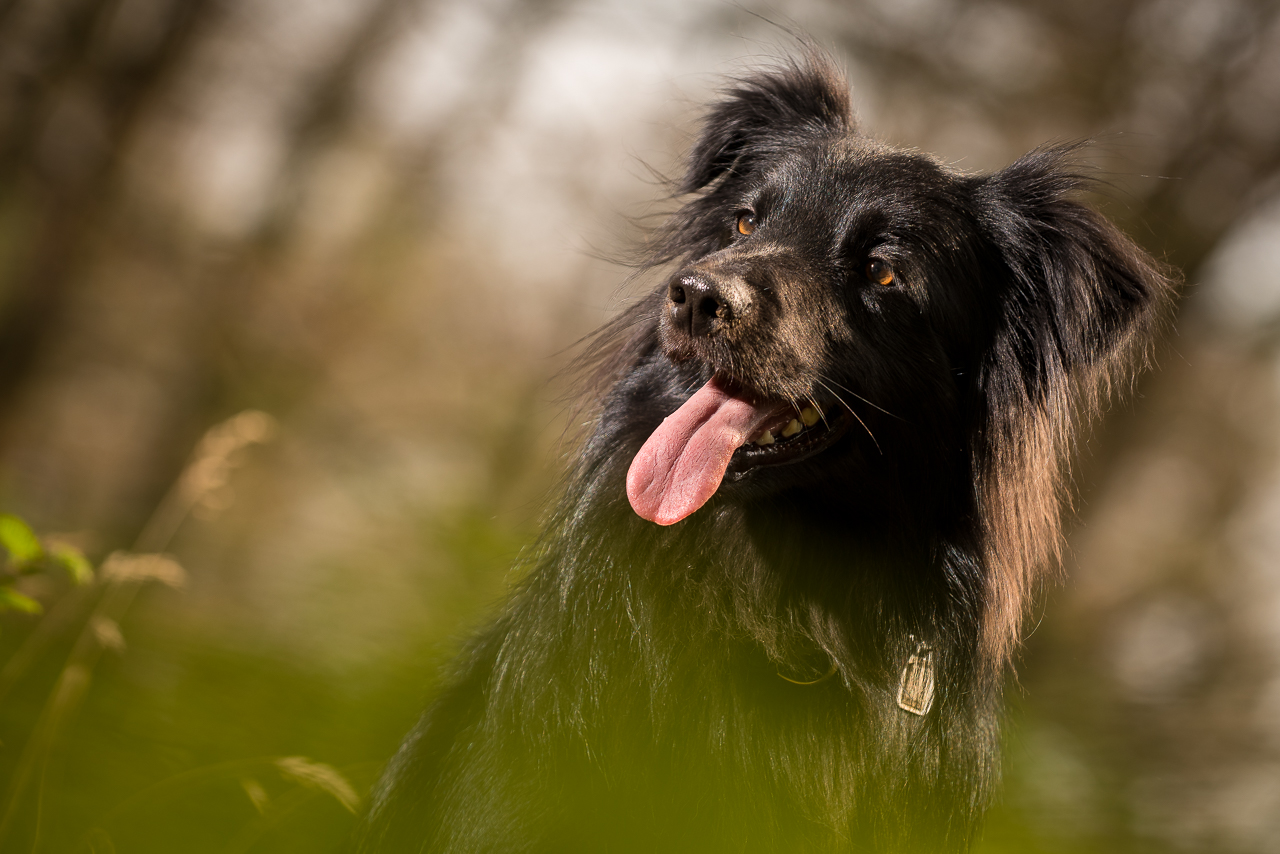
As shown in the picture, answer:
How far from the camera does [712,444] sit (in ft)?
8.19

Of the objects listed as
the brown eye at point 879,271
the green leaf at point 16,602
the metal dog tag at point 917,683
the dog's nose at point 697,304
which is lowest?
the green leaf at point 16,602

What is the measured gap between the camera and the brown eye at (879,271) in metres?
2.70

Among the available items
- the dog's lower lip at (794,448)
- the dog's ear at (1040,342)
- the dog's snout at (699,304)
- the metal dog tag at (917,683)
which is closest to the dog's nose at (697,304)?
the dog's snout at (699,304)

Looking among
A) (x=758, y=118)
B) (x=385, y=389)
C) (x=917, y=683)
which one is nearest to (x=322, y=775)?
(x=917, y=683)

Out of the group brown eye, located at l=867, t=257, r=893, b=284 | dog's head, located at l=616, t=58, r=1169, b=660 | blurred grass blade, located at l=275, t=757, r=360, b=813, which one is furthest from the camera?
brown eye, located at l=867, t=257, r=893, b=284

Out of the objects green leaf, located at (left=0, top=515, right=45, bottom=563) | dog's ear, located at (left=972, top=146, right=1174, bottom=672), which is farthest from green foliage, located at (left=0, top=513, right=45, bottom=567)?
dog's ear, located at (left=972, top=146, right=1174, bottom=672)

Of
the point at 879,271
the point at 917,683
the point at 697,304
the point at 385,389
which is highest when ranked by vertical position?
the point at 879,271

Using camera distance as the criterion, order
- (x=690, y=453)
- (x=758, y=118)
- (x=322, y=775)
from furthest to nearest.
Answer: (x=758, y=118) < (x=690, y=453) < (x=322, y=775)

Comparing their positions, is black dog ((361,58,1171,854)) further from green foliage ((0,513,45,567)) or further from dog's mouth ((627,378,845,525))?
green foliage ((0,513,45,567))

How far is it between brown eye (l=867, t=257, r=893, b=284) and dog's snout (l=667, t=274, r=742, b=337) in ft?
1.79

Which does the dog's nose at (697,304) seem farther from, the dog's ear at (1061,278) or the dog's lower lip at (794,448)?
the dog's ear at (1061,278)

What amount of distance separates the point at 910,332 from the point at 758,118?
1.15 metres

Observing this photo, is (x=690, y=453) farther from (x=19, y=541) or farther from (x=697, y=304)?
(x=19, y=541)

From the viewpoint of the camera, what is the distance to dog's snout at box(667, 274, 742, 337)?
2428mm
